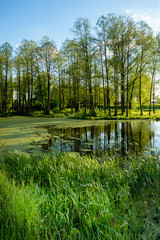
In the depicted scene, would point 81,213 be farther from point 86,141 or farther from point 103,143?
point 86,141

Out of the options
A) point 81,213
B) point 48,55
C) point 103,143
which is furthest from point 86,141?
point 48,55

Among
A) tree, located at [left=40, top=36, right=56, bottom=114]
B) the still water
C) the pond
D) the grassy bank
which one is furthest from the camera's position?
tree, located at [left=40, top=36, right=56, bottom=114]

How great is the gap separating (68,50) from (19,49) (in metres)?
8.99

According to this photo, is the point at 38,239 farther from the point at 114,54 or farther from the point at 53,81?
the point at 53,81

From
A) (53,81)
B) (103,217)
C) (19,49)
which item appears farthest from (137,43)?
→ (103,217)

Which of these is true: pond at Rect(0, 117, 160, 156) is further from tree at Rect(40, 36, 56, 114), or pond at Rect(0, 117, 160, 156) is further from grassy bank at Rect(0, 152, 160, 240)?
tree at Rect(40, 36, 56, 114)

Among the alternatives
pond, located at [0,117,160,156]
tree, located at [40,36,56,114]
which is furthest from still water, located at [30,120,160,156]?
tree, located at [40,36,56,114]

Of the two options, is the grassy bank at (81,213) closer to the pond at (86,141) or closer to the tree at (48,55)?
the pond at (86,141)


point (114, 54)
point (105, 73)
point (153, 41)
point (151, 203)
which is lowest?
point (151, 203)

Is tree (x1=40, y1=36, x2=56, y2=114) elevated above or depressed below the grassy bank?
above

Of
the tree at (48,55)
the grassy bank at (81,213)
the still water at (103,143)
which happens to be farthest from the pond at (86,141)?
the tree at (48,55)

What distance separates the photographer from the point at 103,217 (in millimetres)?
1628

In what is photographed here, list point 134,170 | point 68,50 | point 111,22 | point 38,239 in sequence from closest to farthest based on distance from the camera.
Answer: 1. point 38,239
2. point 134,170
3. point 111,22
4. point 68,50

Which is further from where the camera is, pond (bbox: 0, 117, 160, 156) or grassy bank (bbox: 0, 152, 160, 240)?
pond (bbox: 0, 117, 160, 156)
